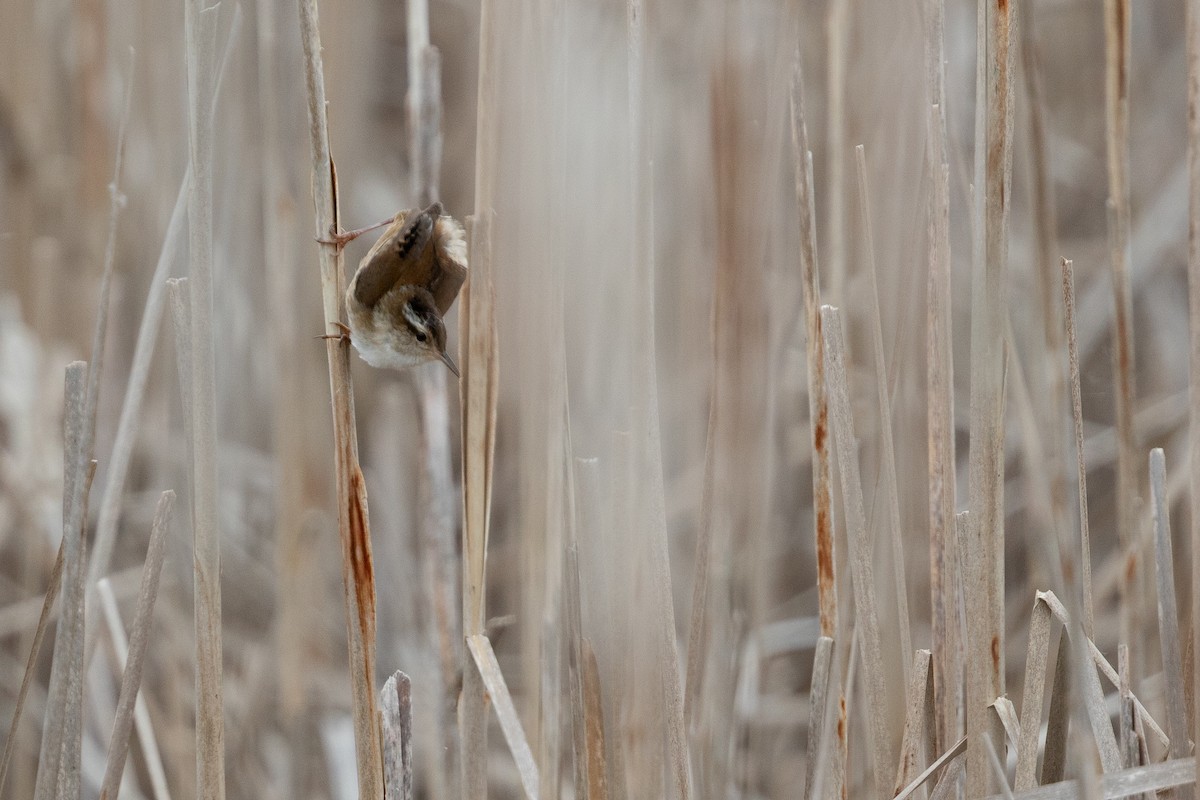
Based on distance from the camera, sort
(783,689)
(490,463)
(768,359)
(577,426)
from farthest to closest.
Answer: (783,689), (768,359), (577,426), (490,463)

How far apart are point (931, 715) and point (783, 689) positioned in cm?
102

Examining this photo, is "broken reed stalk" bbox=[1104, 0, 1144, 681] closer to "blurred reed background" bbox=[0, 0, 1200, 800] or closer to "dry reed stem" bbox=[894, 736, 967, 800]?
"blurred reed background" bbox=[0, 0, 1200, 800]

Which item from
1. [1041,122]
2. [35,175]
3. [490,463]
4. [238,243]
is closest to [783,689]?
[490,463]

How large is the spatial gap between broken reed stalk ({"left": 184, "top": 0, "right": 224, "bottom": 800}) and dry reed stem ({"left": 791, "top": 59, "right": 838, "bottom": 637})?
2.11ft

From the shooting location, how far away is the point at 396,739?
3.88ft

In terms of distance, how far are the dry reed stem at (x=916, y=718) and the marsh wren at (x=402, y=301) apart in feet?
2.63

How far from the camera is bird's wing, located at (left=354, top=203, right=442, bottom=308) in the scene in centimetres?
159

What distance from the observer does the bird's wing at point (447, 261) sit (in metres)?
1.75

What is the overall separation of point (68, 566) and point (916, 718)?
94cm

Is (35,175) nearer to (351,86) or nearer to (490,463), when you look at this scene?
(351,86)

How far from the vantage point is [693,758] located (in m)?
1.46

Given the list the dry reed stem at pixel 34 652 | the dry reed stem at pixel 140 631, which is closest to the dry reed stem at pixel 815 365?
the dry reed stem at pixel 140 631

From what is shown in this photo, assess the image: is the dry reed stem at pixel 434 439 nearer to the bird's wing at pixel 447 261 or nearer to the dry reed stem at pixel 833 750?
the bird's wing at pixel 447 261

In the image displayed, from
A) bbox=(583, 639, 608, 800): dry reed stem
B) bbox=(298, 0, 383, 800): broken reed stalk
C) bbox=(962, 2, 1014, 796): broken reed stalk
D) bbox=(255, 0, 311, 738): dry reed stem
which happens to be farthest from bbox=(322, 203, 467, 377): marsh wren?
bbox=(962, 2, 1014, 796): broken reed stalk
